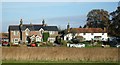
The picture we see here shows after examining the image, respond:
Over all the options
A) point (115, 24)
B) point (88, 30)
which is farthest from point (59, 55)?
point (88, 30)

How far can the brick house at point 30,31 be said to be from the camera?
180 ft

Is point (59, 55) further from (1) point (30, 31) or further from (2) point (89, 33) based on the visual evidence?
(2) point (89, 33)

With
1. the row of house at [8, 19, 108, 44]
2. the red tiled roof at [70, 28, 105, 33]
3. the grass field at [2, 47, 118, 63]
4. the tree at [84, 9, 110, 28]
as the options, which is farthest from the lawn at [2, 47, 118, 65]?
the tree at [84, 9, 110, 28]

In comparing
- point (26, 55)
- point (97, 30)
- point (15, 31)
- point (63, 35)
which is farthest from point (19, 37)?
point (26, 55)

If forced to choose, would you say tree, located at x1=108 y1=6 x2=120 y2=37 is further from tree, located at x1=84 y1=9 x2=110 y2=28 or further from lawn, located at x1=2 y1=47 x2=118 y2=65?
lawn, located at x1=2 y1=47 x2=118 y2=65

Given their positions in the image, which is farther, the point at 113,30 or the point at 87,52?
the point at 113,30

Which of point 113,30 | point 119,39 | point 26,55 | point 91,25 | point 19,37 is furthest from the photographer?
point 91,25

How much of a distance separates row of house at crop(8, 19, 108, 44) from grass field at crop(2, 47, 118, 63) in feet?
101

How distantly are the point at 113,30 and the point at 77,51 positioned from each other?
2906 cm

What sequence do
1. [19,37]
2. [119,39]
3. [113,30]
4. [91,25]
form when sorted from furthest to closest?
[91,25] < [19,37] < [113,30] < [119,39]

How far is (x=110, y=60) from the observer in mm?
23516

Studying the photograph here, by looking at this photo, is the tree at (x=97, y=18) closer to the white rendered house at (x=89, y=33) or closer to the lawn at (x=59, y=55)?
the white rendered house at (x=89, y=33)

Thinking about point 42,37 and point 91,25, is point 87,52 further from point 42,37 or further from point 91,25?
point 91,25

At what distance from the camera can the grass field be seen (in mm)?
23311
